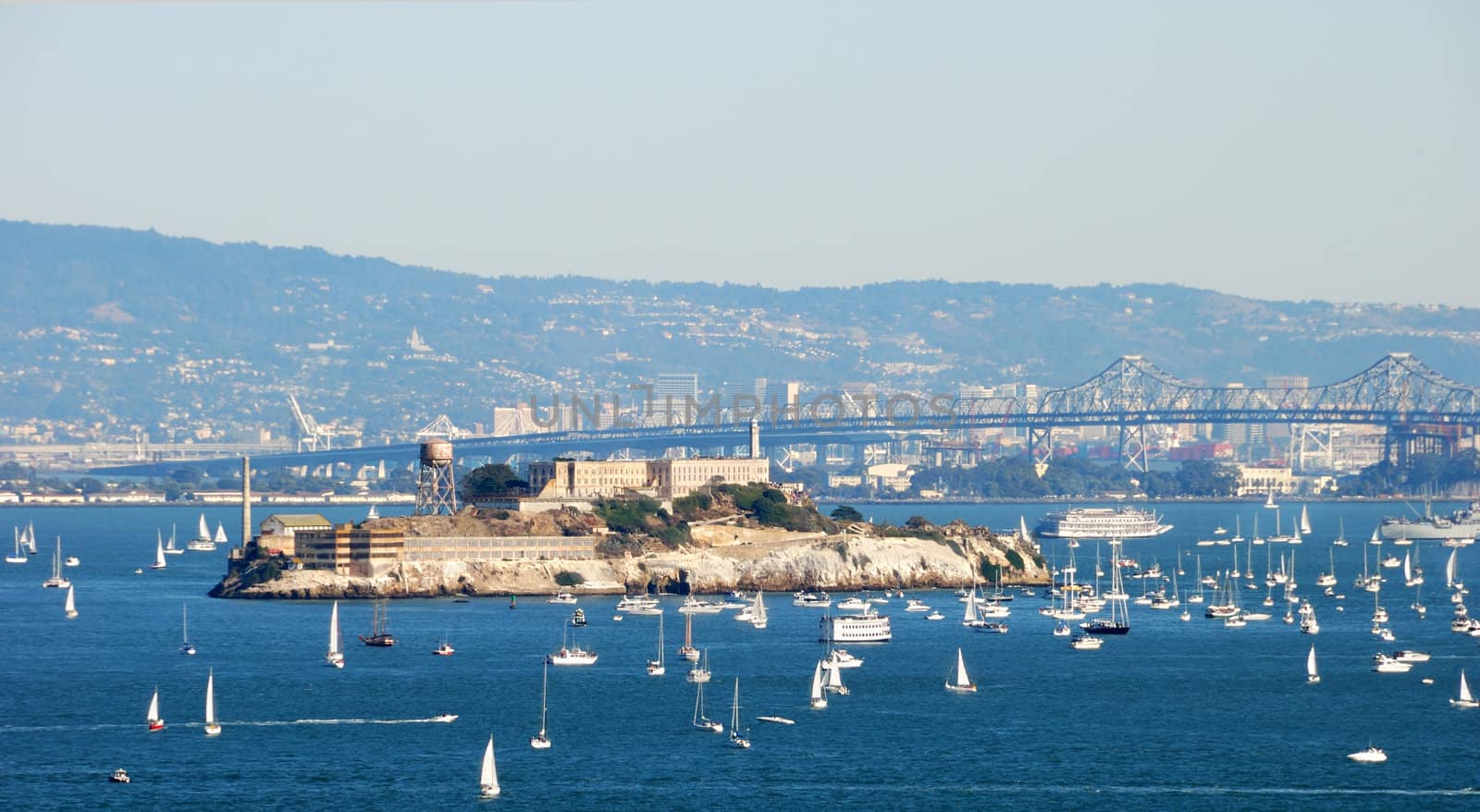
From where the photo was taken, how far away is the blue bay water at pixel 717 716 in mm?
43125

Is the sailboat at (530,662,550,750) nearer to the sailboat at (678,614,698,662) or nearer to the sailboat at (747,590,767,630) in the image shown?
the sailboat at (678,614,698,662)

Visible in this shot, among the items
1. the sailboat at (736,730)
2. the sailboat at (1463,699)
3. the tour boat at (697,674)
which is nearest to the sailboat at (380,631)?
the tour boat at (697,674)

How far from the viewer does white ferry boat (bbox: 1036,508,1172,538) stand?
395 feet

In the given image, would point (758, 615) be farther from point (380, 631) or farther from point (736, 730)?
point (736, 730)

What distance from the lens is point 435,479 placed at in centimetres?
9125

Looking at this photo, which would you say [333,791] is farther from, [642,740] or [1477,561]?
[1477,561]

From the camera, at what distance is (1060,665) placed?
61.2 m

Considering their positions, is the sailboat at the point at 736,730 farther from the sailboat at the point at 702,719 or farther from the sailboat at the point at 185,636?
the sailboat at the point at 185,636

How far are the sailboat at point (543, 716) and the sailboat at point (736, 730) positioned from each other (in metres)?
3.54

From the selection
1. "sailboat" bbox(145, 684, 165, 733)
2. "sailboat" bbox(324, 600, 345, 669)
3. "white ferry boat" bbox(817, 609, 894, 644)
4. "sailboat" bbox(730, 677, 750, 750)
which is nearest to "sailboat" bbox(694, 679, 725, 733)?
"sailboat" bbox(730, 677, 750, 750)

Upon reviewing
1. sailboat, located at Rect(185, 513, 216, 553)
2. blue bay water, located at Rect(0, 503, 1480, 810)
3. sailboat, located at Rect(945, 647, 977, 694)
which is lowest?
sailboat, located at Rect(185, 513, 216, 553)

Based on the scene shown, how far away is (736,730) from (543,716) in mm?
4085

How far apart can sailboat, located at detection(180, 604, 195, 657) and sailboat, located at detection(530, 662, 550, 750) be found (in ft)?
31.0

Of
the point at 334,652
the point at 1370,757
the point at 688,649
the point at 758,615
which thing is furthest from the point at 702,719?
the point at 758,615
